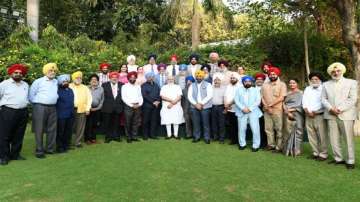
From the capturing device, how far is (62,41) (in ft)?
55.2

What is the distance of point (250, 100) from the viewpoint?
928cm

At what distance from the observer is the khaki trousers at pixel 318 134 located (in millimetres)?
8320

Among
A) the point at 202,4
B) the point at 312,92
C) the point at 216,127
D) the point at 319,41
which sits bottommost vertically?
the point at 216,127

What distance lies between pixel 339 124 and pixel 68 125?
554 cm

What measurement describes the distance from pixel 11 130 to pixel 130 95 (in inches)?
115

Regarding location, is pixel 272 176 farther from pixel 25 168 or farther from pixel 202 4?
pixel 202 4

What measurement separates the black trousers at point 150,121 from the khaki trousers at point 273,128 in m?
2.75

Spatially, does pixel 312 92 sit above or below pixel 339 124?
above

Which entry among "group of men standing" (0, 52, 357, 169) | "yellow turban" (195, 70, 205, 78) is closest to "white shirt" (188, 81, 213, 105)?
"group of men standing" (0, 52, 357, 169)

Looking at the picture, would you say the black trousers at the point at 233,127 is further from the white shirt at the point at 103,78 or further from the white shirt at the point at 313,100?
the white shirt at the point at 103,78

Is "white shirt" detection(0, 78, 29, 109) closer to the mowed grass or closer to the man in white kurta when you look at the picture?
the mowed grass

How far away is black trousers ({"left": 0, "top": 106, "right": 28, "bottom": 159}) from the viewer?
8016 millimetres

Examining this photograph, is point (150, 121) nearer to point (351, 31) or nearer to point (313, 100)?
point (313, 100)

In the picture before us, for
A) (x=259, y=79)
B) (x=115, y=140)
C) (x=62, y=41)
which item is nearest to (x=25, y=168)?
(x=115, y=140)
